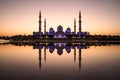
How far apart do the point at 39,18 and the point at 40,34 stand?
6.29 metres

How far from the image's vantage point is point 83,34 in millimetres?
89438

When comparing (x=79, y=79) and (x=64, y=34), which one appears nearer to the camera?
(x=79, y=79)

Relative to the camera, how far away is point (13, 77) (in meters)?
8.63

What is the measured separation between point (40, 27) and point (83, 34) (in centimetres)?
1494

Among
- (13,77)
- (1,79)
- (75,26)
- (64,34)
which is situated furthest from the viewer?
(64,34)

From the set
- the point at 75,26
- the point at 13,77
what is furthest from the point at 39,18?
the point at 13,77

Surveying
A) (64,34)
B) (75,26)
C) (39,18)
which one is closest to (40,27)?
(39,18)

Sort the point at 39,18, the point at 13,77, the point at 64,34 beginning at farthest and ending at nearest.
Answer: the point at 64,34 → the point at 39,18 → the point at 13,77

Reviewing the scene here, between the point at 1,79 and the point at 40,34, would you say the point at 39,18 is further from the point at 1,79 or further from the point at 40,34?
the point at 1,79

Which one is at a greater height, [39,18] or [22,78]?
[39,18]

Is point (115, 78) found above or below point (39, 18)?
below

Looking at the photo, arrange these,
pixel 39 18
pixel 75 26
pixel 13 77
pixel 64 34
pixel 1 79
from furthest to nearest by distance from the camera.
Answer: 1. pixel 64 34
2. pixel 75 26
3. pixel 39 18
4. pixel 13 77
5. pixel 1 79

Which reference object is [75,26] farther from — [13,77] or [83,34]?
[13,77]

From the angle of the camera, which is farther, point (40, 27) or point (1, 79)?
point (40, 27)
